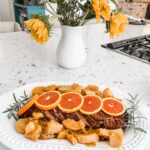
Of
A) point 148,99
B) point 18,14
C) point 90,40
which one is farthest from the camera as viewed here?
point 18,14

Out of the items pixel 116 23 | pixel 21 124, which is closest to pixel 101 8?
pixel 116 23

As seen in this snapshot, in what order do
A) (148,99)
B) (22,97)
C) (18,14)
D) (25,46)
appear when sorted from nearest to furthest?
(22,97) < (148,99) < (25,46) < (18,14)

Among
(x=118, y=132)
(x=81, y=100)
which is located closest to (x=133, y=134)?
(x=118, y=132)

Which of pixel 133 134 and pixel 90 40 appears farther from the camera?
pixel 90 40

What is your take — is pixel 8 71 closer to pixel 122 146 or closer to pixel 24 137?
pixel 24 137

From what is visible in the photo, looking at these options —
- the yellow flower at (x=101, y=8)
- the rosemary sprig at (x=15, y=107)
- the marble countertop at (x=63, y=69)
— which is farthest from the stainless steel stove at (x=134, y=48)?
the rosemary sprig at (x=15, y=107)

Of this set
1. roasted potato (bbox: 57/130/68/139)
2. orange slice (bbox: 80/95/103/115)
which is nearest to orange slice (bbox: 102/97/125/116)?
orange slice (bbox: 80/95/103/115)

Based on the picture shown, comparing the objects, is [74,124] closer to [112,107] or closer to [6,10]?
[112,107]
